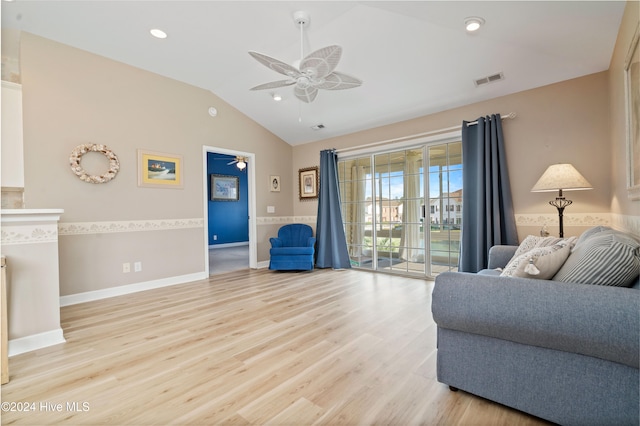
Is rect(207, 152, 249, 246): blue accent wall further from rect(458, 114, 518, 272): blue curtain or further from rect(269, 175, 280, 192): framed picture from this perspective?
rect(458, 114, 518, 272): blue curtain

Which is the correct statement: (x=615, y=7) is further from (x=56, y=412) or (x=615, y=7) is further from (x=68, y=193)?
(x=68, y=193)

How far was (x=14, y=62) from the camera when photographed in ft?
10.6

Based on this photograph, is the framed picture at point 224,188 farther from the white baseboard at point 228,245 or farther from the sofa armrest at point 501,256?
the sofa armrest at point 501,256

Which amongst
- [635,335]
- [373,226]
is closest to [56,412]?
[635,335]

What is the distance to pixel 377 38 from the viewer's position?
10.4ft

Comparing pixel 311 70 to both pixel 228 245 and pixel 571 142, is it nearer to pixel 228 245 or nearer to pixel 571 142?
pixel 571 142

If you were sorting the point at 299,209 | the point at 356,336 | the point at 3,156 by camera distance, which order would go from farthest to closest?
the point at 299,209, the point at 3,156, the point at 356,336

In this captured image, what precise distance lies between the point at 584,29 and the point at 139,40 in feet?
15.0

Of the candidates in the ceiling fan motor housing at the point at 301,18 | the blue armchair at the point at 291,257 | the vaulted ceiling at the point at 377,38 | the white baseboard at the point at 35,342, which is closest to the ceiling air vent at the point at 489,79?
the vaulted ceiling at the point at 377,38

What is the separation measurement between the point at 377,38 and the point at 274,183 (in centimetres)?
343

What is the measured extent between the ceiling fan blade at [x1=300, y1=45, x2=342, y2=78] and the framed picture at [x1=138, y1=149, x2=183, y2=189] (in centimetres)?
283

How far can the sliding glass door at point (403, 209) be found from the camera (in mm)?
4312

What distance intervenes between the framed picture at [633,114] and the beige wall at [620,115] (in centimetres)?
7

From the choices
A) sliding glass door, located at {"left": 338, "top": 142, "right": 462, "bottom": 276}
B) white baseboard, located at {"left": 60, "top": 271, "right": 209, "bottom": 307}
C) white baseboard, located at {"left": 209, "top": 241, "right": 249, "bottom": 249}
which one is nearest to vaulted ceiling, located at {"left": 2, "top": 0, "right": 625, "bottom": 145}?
sliding glass door, located at {"left": 338, "top": 142, "right": 462, "bottom": 276}
